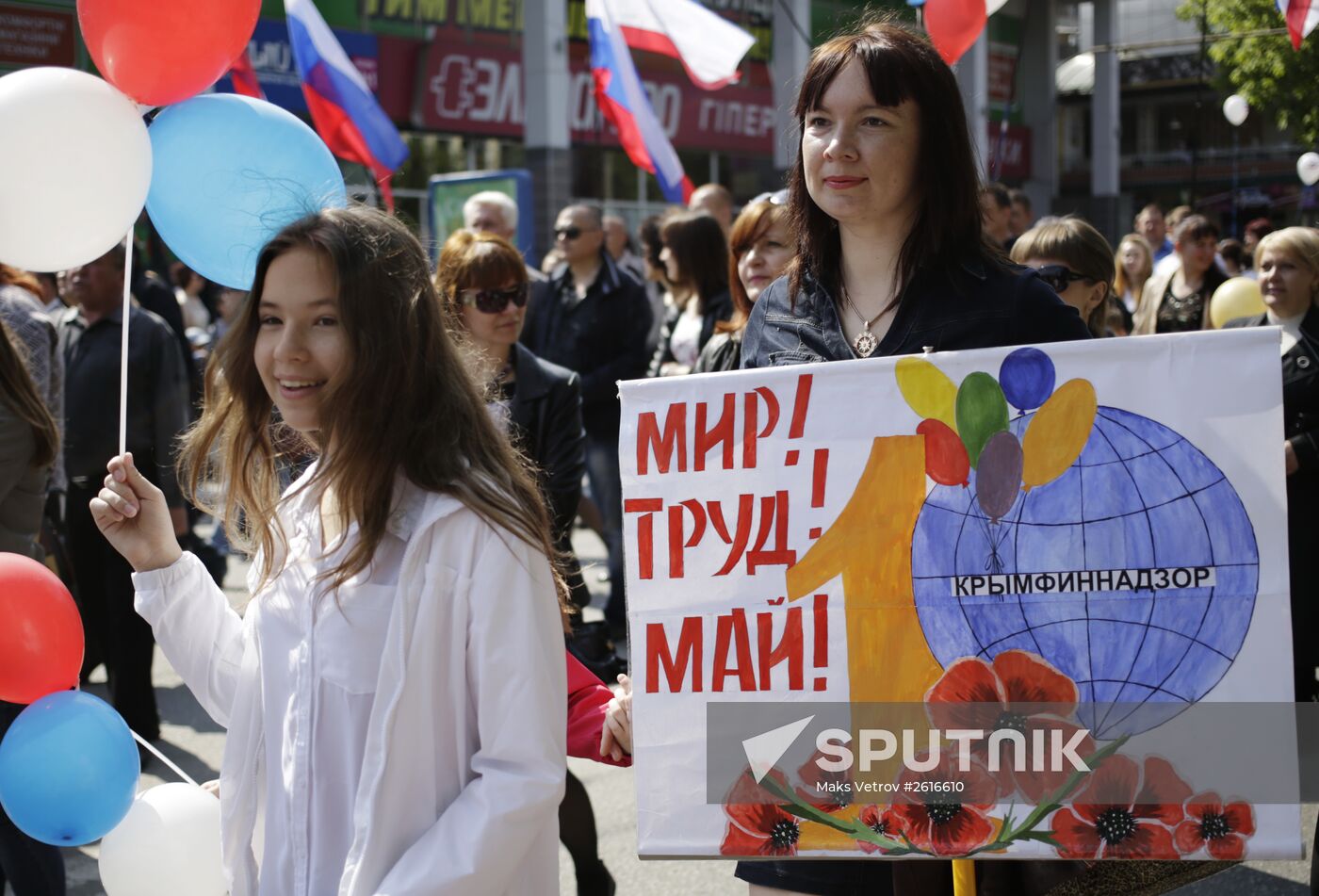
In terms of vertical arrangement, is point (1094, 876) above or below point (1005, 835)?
below

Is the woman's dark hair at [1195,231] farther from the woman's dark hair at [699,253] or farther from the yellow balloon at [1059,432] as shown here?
the yellow balloon at [1059,432]

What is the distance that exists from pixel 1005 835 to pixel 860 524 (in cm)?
52

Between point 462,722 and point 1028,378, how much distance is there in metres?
1.00

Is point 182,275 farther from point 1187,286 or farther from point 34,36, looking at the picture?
point 1187,286

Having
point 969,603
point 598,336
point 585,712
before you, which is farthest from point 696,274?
point 969,603

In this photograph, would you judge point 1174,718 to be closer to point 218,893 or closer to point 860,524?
point 860,524

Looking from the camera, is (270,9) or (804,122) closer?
(804,122)

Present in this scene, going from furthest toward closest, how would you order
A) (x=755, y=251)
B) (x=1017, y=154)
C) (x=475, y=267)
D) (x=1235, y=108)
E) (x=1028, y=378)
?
(x=1017, y=154), (x=1235, y=108), (x=755, y=251), (x=475, y=267), (x=1028, y=378)

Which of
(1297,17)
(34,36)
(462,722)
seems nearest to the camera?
(462,722)

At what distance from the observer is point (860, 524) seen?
234 centimetres

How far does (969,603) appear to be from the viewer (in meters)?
2.28

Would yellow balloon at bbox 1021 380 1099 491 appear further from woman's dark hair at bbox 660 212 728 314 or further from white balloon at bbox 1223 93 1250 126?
white balloon at bbox 1223 93 1250 126

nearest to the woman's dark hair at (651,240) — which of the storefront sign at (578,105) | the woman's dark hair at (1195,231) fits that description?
the woman's dark hair at (1195,231)

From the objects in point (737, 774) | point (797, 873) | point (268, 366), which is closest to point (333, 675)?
point (268, 366)
